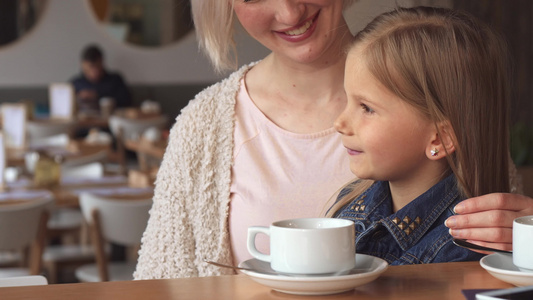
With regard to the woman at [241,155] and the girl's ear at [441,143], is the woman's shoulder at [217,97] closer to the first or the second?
the woman at [241,155]

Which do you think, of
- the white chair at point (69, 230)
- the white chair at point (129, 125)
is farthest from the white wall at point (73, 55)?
the white chair at point (69, 230)

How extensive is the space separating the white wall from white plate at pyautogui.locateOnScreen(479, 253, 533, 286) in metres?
8.25

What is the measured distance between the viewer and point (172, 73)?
978 centimetres

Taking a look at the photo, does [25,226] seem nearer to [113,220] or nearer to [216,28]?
[113,220]

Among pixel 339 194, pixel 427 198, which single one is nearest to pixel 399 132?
pixel 427 198

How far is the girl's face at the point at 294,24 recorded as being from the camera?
146cm

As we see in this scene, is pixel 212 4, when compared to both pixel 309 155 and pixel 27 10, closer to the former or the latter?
pixel 309 155

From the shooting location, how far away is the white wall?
920 centimetres

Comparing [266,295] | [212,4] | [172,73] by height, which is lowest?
[266,295]

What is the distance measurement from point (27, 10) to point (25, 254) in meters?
5.32

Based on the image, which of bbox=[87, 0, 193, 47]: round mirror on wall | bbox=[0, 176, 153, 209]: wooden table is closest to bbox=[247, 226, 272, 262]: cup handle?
bbox=[0, 176, 153, 209]: wooden table

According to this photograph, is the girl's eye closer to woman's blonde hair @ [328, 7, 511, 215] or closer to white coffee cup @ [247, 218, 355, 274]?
woman's blonde hair @ [328, 7, 511, 215]

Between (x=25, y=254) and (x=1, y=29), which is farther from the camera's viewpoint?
(x=1, y=29)

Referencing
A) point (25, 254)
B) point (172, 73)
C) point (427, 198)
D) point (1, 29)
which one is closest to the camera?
point (427, 198)
